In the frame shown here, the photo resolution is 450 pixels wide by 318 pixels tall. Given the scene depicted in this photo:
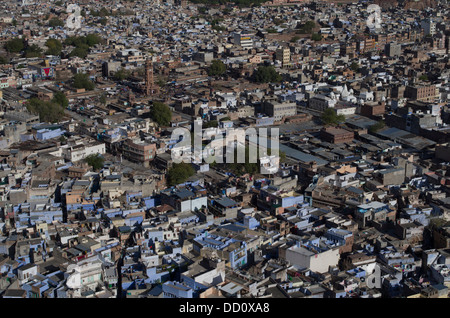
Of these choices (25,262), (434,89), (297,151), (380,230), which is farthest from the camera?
(434,89)

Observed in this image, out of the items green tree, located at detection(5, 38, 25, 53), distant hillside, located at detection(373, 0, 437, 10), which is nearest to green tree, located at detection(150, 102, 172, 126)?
green tree, located at detection(5, 38, 25, 53)

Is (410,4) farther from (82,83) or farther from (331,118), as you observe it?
(331,118)

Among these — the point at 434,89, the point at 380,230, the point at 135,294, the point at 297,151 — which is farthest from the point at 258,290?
the point at 434,89

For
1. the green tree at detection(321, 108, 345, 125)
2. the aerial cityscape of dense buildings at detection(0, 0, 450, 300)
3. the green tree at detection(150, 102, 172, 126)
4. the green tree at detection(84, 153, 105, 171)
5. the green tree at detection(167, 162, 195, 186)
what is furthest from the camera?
the green tree at detection(150, 102, 172, 126)

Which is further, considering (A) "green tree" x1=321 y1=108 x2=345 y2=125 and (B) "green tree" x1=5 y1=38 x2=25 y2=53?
(B) "green tree" x1=5 y1=38 x2=25 y2=53

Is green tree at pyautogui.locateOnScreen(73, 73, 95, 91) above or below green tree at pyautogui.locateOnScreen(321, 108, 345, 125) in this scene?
above

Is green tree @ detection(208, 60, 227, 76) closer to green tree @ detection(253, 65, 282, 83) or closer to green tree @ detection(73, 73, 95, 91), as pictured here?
green tree @ detection(253, 65, 282, 83)

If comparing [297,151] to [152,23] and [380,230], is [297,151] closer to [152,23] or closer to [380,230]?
[380,230]
